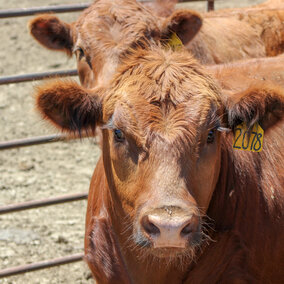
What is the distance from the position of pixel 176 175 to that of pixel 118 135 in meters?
0.41

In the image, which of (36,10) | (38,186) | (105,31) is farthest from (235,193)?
(38,186)

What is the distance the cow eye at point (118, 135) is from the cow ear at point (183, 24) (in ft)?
6.73

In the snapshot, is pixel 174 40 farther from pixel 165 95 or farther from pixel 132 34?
pixel 165 95

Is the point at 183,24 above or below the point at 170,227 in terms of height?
below

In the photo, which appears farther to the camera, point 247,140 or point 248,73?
point 248,73

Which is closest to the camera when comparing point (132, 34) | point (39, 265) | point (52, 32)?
point (132, 34)

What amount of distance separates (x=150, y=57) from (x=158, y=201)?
34.0 inches

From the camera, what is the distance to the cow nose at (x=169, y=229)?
2555 mm

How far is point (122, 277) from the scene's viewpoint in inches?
135

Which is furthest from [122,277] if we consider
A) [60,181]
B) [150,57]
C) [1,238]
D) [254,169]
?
[60,181]

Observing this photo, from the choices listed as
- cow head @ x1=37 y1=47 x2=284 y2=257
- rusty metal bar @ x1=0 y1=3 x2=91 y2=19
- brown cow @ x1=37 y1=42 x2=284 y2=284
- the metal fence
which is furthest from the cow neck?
rusty metal bar @ x1=0 y1=3 x2=91 y2=19

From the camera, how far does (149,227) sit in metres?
2.67

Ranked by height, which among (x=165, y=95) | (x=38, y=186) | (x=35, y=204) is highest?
(x=165, y=95)

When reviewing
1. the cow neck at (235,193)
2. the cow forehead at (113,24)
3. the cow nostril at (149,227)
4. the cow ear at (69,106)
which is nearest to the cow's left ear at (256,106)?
the cow neck at (235,193)
